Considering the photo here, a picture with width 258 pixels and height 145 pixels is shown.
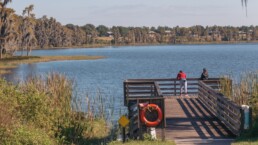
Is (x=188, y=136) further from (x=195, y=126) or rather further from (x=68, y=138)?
(x=68, y=138)

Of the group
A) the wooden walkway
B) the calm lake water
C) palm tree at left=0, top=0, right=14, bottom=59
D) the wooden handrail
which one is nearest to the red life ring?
the wooden walkway

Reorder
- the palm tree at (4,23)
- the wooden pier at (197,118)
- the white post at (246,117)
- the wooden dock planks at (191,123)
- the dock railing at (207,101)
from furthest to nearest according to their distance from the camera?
the palm tree at (4,23) < the wooden dock planks at (191,123) < the dock railing at (207,101) < the wooden pier at (197,118) < the white post at (246,117)

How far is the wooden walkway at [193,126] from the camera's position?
1545 centimetres

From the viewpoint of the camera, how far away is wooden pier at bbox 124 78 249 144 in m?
15.4

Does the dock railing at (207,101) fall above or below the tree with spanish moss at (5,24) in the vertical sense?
below

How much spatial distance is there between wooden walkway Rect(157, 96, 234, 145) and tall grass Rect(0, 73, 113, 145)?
2.72m

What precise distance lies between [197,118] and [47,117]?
18.5 feet

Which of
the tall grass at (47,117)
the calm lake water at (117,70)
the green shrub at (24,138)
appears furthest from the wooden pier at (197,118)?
the calm lake water at (117,70)

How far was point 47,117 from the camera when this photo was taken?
17.0m

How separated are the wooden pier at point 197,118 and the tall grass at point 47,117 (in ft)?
6.94

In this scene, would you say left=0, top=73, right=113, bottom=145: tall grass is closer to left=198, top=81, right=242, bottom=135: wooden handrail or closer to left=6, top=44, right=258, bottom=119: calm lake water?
left=6, top=44, right=258, bottom=119: calm lake water

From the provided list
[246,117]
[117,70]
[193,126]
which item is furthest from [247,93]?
[117,70]

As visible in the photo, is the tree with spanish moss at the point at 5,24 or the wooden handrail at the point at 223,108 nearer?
the wooden handrail at the point at 223,108

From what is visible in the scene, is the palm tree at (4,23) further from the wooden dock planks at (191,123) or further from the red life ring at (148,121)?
the red life ring at (148,121)
